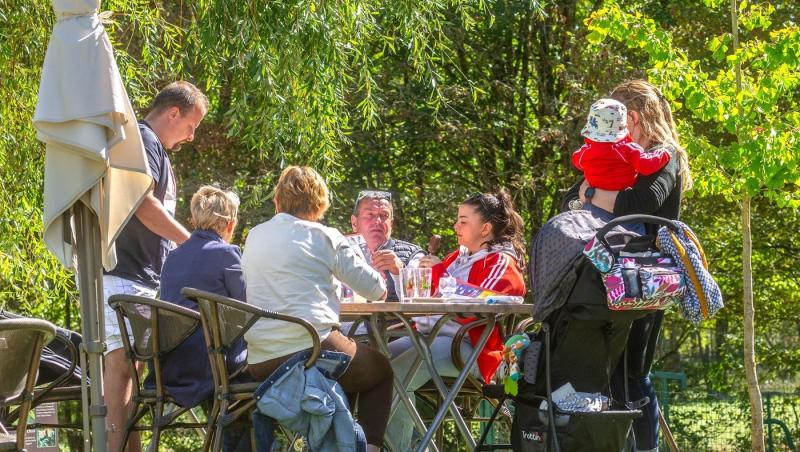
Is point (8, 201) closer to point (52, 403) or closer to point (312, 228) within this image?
point (52, 403)

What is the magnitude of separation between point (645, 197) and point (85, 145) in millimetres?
2120

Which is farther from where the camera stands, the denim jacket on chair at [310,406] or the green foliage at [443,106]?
the green foliage at [443,106]

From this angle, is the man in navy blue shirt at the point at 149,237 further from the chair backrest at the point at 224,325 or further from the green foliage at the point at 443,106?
the green foliage at the point at 443,106

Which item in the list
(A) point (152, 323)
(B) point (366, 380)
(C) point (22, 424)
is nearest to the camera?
(C) point (22, 424)

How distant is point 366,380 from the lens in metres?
4.54

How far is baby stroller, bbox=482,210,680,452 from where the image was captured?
161 inches

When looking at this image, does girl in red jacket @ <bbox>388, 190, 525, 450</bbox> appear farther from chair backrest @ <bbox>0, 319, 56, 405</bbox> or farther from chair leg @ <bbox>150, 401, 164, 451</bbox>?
chair backrest @ <bbox>0, 319, 56, 405</bbox>

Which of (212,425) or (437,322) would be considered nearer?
(212,425)

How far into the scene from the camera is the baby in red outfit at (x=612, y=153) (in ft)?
14.6

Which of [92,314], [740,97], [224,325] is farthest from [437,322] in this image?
[740,97]

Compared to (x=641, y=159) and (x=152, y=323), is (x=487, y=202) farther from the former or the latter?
(x=152, y=323)

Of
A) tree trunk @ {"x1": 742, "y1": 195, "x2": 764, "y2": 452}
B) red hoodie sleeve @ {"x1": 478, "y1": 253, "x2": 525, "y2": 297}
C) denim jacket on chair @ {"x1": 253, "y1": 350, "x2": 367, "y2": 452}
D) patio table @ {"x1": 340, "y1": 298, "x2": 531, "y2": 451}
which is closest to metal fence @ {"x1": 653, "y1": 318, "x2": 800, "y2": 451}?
tree trunk @ {"x1": 742, "y1": 195, "x2": 764, "y2": 452}

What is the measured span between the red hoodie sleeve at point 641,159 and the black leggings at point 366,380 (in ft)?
4.11

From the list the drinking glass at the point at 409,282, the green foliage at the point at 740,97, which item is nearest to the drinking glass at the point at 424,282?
the drinking glass at the point at 409,282
